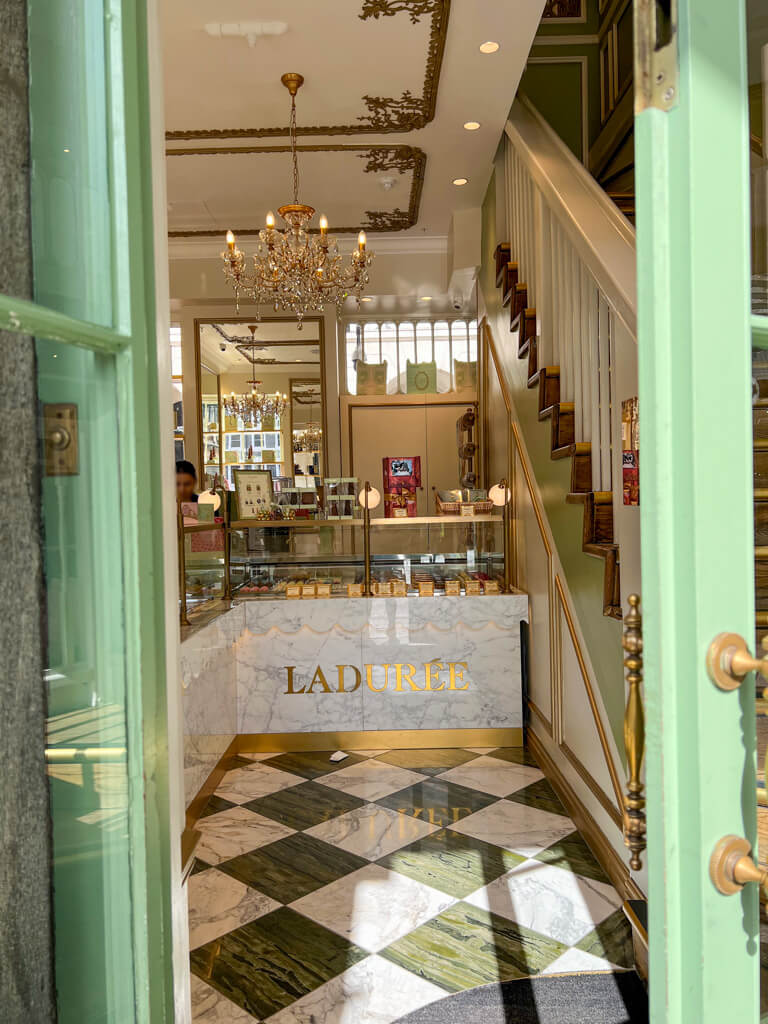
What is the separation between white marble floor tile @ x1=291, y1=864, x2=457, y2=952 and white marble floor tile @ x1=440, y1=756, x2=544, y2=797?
1.00 metres

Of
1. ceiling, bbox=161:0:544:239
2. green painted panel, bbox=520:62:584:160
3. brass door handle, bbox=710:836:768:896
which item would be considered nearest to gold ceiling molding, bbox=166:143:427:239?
ceiling, bbox=161:0:544:239

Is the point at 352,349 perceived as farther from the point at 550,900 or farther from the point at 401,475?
the point at 550,900

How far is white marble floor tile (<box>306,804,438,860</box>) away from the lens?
315 cm

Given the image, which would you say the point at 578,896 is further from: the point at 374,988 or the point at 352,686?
the point at 352,686

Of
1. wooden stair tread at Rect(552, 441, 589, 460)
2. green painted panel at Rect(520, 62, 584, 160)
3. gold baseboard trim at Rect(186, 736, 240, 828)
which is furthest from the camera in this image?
green painted panel at Rect(520, 62, 584, 160)

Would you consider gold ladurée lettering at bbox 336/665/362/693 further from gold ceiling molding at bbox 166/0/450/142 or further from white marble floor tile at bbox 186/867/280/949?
gold ceiling molding at bbox 166/0/450/142

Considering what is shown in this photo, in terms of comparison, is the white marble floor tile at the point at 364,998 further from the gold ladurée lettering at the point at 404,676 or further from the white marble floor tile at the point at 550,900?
the gold ladurée lettering at the point at 404,676

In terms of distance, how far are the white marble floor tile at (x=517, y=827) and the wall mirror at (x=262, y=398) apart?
16.3 feet

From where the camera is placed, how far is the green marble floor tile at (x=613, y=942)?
236 cm

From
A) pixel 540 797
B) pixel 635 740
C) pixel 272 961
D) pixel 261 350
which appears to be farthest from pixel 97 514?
pixel 261 350

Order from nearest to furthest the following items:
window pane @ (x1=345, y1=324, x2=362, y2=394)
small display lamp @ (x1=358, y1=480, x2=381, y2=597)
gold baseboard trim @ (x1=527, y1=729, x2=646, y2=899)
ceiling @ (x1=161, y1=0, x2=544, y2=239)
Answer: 1. gold baseboard trim @ (x1=527, y1=729, x2=646, y2=899)
2. ceiling @ (x1=161, y1=0, x2=544, y2=239)
3. small display lamp @ (x1=358, y1=480, x2=381, y2=597)
4. window pane @ (x1=345, y1=324, x2=362, y2=394)

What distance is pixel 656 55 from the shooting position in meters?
0.85

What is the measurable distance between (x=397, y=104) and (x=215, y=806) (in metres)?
4.00

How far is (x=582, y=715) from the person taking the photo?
3.34 meters
